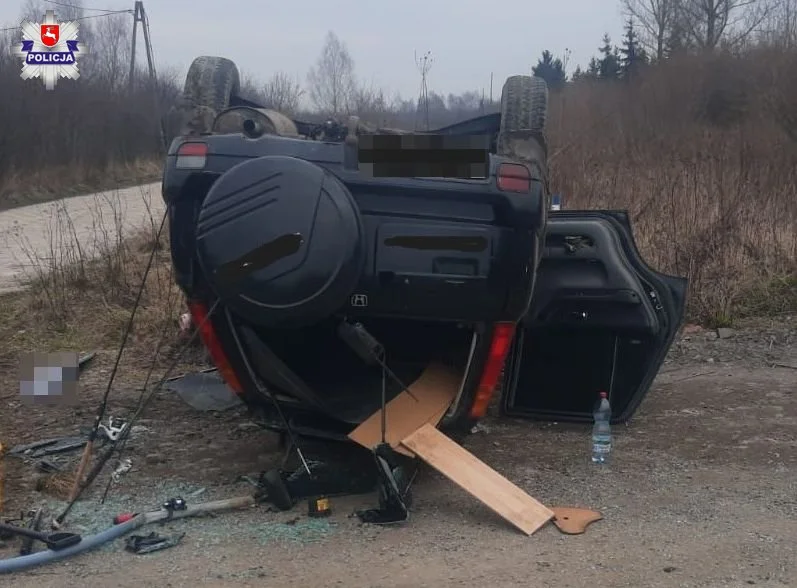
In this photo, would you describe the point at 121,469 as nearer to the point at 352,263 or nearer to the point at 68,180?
the point at 352,263

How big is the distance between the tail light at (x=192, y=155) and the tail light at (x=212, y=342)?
661 mm

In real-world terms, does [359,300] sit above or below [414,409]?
above

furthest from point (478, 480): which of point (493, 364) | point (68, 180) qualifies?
point (68, 180)

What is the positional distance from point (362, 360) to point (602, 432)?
4.47 ft

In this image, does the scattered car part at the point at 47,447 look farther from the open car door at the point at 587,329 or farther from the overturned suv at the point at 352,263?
the open car door at the point at 587,329

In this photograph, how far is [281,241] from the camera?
405cm

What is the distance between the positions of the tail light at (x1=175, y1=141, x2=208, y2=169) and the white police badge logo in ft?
79.7

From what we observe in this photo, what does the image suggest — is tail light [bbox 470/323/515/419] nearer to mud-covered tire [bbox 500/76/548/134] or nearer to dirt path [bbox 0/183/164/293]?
mud-covered tire [bbox 500/76/548/134]

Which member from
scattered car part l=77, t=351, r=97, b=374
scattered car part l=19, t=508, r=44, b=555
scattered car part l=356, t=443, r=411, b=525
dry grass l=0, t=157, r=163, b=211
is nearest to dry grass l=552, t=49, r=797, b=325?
scattered car part l=356, t=443, r=411, b=525

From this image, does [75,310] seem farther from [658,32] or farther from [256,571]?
[658,32]

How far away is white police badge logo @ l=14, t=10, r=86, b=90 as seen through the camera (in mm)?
27000

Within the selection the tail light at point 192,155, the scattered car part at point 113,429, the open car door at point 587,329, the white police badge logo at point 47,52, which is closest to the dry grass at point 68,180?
the white police badge logo at point 47,52

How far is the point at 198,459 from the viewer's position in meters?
5.07

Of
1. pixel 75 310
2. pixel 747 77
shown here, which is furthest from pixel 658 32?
pixel 75 310
